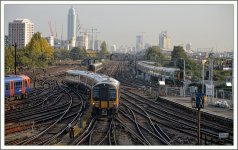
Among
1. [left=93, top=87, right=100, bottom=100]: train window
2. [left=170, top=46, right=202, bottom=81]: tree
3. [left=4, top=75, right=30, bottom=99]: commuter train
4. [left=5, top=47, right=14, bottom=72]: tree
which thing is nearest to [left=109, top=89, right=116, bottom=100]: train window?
[left=93, top=87, right=100, bottom=100]: train window

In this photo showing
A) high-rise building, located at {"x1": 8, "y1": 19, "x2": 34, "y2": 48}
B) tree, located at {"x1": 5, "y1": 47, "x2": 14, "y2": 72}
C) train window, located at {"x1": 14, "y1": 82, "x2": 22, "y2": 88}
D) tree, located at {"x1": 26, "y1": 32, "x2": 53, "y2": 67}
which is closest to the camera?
train window, located at {"x1": 14, "y1": 82, "x2": 22, "y2": 88}

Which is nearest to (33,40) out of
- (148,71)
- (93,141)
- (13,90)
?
(148,71)

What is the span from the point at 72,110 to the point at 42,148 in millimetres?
8899

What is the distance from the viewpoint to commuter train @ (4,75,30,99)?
71.5ft

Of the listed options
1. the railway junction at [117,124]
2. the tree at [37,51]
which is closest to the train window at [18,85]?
the railway junction at [117,124]

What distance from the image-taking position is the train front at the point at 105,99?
1636cm

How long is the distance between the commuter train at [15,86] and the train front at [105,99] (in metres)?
7.53

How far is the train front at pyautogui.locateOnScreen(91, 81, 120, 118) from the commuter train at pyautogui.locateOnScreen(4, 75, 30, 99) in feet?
24.7

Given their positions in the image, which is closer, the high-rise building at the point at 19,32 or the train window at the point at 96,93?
the train window at the point at 96,93

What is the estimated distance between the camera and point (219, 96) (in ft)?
85.5

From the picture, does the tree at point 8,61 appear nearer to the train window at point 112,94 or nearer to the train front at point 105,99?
the train front at point 105,99

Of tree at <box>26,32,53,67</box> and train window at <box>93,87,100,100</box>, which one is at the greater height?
tree at <box>26,32,53,67</box>

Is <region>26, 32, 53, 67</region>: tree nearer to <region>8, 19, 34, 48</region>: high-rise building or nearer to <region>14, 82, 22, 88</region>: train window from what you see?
<region>14, 82, 22, 88</region>: train window

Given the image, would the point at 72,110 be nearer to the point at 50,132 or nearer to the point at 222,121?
the point at 50,132
